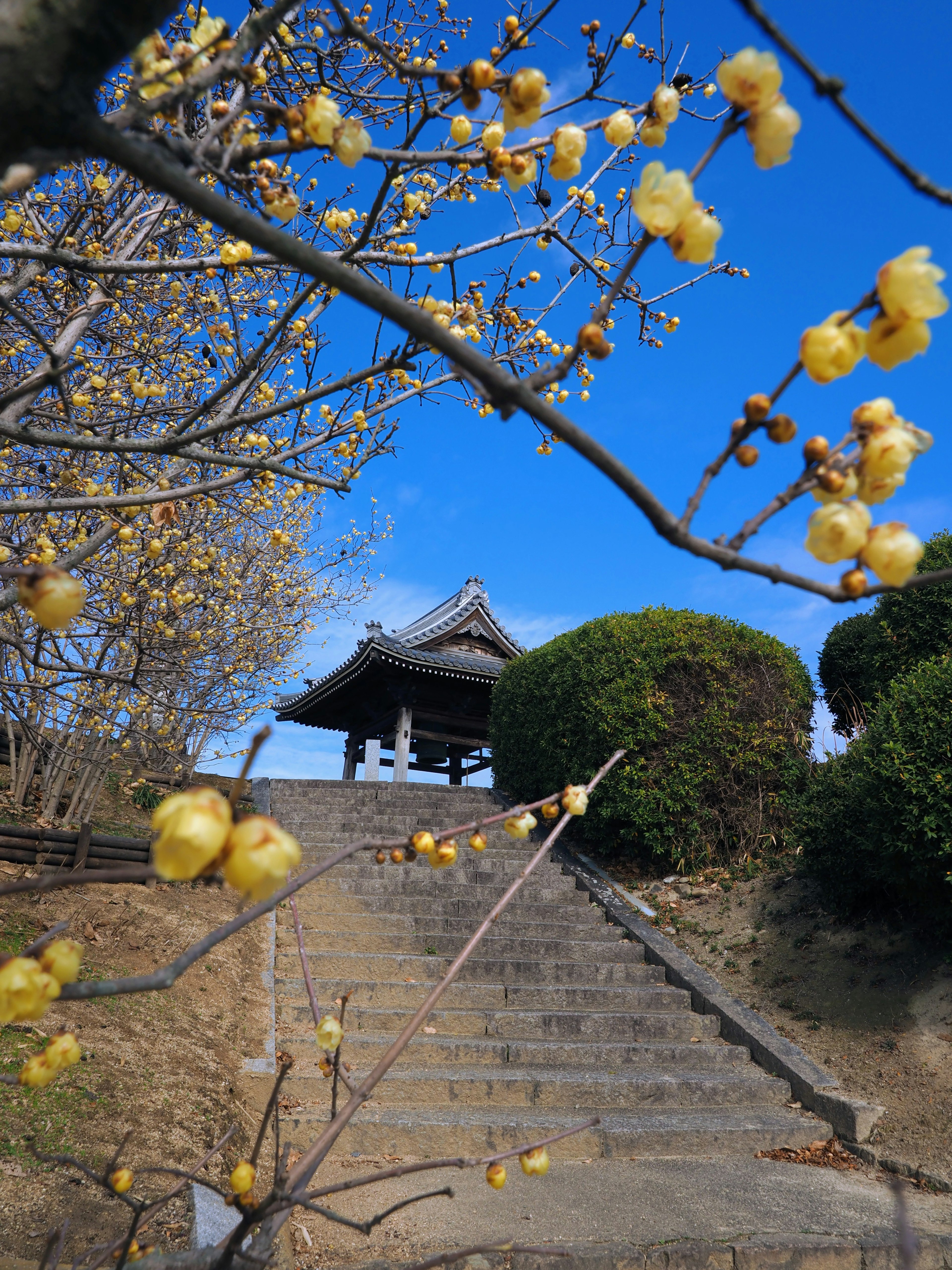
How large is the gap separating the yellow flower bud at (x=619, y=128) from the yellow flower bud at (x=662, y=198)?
37.2 inches

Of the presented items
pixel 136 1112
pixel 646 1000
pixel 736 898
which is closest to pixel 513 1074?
pixel 646 1000

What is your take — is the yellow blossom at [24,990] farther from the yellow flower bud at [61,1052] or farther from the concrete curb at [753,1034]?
the concrete curb at [753,1034]

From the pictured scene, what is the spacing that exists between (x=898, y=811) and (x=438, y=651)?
13.4m

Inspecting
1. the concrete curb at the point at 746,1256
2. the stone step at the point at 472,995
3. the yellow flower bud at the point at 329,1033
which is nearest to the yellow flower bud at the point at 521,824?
the yellow flower bud at the point at 329,1033

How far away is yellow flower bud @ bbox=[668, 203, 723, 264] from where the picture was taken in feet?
3.56

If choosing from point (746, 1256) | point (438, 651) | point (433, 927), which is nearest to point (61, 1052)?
point (746, 1256)

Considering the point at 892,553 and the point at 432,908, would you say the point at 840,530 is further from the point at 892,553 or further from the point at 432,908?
the point at 432,908

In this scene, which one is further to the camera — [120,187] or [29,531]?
[29,531]

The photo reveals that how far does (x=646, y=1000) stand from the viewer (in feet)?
21.9

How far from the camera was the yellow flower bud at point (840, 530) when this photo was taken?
1026 mm

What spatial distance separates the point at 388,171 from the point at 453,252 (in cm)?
100

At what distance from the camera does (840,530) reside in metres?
1.03

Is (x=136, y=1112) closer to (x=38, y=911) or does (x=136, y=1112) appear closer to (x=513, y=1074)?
(x=513, y=1074)

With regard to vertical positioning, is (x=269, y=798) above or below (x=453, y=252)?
below
